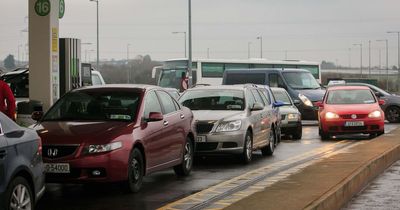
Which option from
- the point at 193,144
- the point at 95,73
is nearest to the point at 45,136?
the point at 193,144

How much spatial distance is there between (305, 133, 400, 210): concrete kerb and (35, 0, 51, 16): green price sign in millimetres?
7567

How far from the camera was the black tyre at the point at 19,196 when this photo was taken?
5936mm

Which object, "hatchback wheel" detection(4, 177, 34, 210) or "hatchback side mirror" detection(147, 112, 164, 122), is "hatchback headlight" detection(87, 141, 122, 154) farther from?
"hatchback wheel" detection(4, 177, 34, 210)

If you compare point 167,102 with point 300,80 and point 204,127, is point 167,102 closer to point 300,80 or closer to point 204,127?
point 204,127

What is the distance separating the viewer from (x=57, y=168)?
806 centimetres

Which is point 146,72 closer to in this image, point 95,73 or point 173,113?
point 95,73

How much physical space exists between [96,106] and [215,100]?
4162 mm

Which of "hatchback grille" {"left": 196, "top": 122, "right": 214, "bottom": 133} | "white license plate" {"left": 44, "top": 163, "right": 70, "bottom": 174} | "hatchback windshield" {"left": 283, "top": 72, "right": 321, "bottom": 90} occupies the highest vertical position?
"hatchback windshield" {"left": 283, "top": 72, "right": 321, "bottom": 90}

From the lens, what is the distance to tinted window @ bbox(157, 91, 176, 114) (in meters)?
10.1

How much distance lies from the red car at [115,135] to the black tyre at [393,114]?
55.5 ft

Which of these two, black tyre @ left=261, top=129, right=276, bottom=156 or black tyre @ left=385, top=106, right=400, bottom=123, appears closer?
black tyre @ left=261, top=129, right=276, bottom=156

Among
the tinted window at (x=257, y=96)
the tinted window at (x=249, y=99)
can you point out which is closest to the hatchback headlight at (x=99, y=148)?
the tinted window at (x=249, y=99)

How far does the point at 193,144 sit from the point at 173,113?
101cm

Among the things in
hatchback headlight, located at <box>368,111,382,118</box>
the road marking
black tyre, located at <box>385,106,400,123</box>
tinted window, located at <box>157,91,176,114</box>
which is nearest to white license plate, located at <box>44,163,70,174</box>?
the road marking
